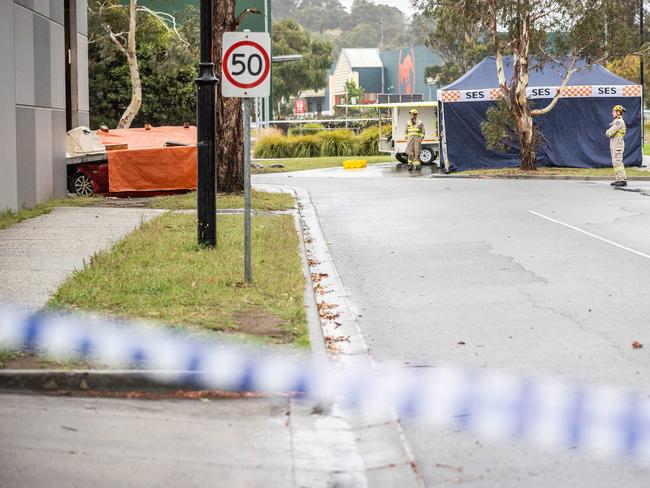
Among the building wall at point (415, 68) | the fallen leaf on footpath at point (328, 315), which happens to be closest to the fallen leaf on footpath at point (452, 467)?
the fallen leaf on footpath at point (328, 315)

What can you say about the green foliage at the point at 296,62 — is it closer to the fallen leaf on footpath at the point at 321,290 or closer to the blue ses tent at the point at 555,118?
the blue ses tent at the point at 555,118

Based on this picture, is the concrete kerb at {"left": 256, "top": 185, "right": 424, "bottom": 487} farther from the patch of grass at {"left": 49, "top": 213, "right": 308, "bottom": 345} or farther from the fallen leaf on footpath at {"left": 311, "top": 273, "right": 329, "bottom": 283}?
the patch of grass at {"left": 49, "top": 213, "right": 308, "bottom": 345}

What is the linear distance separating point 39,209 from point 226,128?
498 centimetres

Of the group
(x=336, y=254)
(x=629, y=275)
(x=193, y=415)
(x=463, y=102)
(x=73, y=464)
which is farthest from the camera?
(x=463, y=102)

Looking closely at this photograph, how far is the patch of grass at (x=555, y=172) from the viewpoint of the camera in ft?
106

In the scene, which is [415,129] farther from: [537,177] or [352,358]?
[352,358]

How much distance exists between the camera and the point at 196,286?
33.9 ft

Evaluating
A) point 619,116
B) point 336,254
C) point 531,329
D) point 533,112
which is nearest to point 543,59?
point 533,112

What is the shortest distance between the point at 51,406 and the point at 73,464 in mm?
1182

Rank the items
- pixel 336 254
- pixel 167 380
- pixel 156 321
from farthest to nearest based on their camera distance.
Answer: pixel 336 254
pixel 156 321
pixel 167 380

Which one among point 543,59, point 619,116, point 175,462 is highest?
point 543,59

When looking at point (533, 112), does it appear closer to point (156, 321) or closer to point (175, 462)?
point (156, 321)

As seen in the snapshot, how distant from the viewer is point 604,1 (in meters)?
33.1

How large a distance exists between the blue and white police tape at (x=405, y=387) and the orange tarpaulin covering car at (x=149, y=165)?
570 inches
